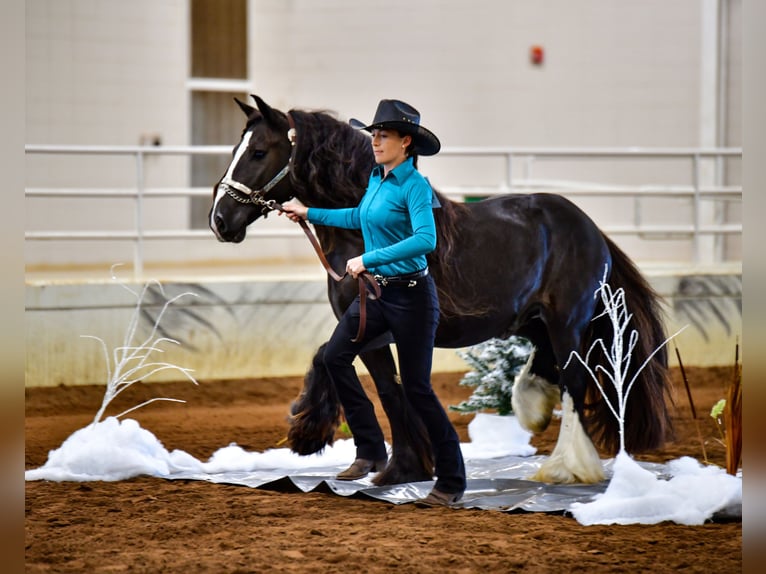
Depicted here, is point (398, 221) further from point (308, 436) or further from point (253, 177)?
point (308, 436)

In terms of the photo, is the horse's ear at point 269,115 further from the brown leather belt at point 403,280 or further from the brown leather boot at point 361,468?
the brown leather boot at point 361,468

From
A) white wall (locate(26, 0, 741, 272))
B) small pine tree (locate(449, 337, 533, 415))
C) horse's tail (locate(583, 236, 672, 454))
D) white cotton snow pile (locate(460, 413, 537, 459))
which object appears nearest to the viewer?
horse's tail (locate(583, 236, 672, 454))

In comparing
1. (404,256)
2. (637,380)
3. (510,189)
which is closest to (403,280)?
(404,256)

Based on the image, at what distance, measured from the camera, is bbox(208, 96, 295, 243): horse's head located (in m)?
4.88

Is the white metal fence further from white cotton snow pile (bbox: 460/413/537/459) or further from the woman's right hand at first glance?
the woman's right hand

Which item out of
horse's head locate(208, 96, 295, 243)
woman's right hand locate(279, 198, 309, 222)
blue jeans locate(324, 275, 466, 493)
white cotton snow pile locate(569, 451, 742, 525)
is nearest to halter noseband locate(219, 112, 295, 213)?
horse's head locate(208, 96, 295, 243)

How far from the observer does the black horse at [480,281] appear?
488 centimetres

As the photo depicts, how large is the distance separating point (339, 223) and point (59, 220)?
21.1 feet

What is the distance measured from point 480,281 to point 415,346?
82 cm

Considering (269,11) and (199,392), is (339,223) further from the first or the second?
(269,11)

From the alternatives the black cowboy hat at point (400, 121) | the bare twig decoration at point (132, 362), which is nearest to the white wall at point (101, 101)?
the bare twig decoration at point (132, 362)

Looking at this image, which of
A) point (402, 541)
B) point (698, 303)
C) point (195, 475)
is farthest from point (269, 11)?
point (402, 541)

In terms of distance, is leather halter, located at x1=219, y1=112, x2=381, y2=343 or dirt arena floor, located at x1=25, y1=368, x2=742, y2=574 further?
leather halter, located at x1=219, y1=112, x2=381, y2=343

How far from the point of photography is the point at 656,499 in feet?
14.4
